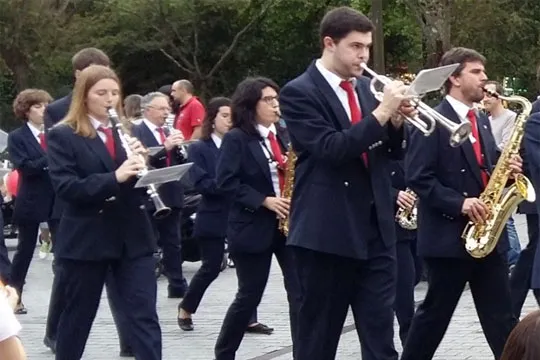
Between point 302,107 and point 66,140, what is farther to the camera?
point 66,140

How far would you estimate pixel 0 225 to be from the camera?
25.0 ft

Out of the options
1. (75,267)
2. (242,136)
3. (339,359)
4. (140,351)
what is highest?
(242,136)

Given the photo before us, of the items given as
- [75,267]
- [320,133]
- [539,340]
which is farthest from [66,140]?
[539,340]

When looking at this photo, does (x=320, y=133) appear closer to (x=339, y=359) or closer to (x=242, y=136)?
(x=242, y=136)

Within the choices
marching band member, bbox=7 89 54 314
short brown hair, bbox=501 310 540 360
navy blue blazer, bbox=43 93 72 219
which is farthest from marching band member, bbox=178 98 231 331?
short brown hair, bbox=501 310 540 360

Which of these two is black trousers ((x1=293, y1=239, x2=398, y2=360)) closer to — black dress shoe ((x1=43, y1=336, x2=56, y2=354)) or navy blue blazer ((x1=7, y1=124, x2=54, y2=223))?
black dress shoe ((x1=43, y1=336, x2=56, y2=354))

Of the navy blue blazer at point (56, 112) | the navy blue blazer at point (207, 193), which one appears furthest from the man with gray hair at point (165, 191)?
the navy blue blazer at point (56, 112)

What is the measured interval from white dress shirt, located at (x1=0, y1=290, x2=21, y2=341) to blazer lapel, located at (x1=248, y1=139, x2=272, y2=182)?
4.52m

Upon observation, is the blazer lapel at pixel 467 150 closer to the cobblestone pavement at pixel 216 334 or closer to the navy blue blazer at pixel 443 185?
the navy blue blazer at pixel 443 185

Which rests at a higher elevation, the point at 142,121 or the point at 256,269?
the point at 142,121

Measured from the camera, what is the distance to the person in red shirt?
14961 millimetres

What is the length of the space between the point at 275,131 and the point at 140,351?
6.81ft

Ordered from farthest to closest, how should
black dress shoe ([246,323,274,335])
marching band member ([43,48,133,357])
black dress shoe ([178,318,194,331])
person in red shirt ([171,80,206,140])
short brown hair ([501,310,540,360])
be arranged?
1. person in red shirt ([171,80,206,140])
2. black dress shoe ([178,318,194,331])
3. black dress shoe ([246,323,274,335])
4. marching band member ([43,48,133,357])
5. short brown hair ([501,310,540,360])

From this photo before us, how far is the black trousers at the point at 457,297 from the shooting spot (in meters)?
6.89
